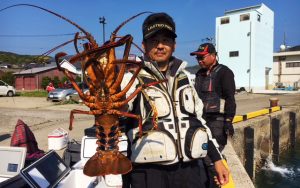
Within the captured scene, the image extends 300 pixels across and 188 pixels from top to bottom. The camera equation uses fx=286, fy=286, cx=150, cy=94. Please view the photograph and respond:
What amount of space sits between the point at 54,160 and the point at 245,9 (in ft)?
134

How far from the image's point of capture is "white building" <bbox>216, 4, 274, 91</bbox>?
38188 millimetres

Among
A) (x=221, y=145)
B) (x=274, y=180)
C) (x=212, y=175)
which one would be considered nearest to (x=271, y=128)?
(x=274, y=180)

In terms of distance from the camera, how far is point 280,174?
466 inches

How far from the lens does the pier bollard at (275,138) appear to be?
13270 mm

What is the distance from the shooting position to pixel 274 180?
11.2 meters

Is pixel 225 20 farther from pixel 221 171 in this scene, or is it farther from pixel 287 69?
pixel 221 171

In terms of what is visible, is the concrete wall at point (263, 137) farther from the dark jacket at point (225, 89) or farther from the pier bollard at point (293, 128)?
the dark jacket at point (225, 89)

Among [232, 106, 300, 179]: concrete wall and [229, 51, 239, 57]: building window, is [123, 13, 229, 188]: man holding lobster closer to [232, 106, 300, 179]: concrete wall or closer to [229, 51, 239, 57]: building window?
[232, 106, 300, 179]: concrete wall

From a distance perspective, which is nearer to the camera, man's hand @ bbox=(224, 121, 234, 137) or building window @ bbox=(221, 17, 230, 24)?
man's hand @ bbox=(224, 121, 234, 137)

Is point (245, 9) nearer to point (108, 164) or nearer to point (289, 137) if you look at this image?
point (289, 137)

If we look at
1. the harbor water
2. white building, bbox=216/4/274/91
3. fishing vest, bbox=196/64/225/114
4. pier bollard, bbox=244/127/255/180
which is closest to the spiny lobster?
fishing vest, bbox=196/64/225/114

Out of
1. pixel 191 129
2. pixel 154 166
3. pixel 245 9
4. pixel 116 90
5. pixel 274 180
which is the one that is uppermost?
pixel 245 9

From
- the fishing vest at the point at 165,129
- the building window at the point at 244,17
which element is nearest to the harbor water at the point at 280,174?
the fishing vest at the point at 165,129

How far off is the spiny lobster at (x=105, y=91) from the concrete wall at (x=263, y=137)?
7.83m
